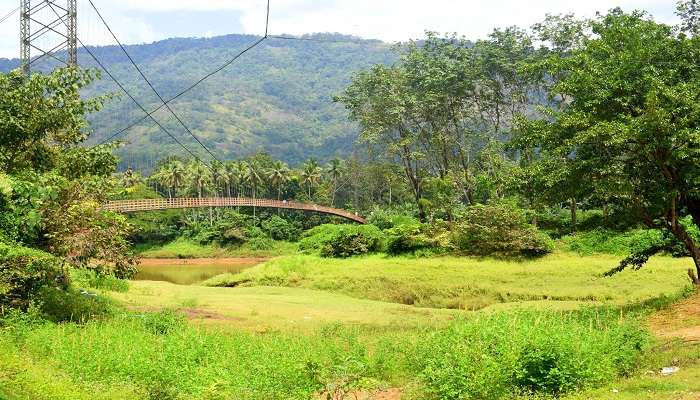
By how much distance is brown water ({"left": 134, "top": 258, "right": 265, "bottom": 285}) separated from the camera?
4238cm

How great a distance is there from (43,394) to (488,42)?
35.9 metres

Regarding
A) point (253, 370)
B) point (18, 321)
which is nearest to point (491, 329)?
point (253, 370)

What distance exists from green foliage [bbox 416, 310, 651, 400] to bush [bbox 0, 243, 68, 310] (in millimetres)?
7269

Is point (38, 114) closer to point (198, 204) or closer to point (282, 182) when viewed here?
point (198, 204)

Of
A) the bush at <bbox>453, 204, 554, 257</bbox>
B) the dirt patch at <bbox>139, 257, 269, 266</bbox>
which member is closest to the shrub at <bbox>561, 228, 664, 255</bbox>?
the bush at <bbox>453, 204, 554, 257</bbox>

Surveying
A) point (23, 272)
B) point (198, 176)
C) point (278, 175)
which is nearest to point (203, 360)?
point (23, 272)

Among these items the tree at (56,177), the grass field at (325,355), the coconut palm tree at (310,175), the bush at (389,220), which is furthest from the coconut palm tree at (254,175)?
the tree at (56,177)

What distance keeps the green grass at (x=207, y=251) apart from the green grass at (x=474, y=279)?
31.6m

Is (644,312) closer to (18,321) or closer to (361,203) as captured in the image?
(18,321)

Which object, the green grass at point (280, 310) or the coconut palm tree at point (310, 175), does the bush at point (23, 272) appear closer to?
the green grass at point (280, 310)

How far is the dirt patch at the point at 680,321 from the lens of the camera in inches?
431

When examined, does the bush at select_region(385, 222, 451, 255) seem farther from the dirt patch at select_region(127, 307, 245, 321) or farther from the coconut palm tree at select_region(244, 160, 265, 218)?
the coconut palm tree at select_region(244, 160, 265, 218)

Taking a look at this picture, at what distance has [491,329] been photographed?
8.91 meters

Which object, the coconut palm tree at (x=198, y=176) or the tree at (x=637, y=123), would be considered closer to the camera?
the tree at (x=637, y=123)
